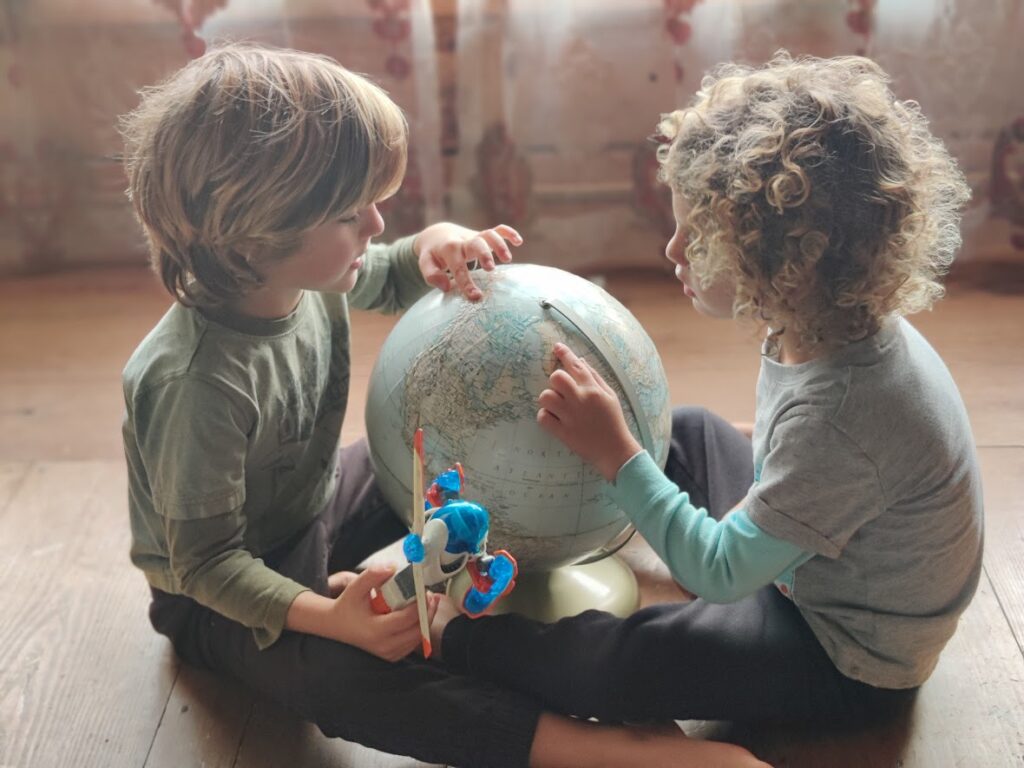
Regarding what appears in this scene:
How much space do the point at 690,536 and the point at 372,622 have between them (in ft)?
1.22

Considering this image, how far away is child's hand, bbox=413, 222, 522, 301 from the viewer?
133 cm

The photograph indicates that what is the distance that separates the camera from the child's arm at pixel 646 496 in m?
1.19

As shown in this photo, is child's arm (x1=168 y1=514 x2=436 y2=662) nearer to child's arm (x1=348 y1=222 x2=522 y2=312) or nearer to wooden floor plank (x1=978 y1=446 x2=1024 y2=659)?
child's arm (x1=348 y1=222 x2=522 y2=312)

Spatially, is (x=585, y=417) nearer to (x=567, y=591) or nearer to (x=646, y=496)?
(x=646, y=496)

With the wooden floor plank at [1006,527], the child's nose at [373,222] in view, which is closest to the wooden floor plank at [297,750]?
the child's nose at [373,222]

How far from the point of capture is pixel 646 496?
3.95 feet

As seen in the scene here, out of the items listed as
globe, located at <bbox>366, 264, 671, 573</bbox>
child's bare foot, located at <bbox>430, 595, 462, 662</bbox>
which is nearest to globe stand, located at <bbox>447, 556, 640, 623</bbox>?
child's bare foot, located at <bbox>430, 595, 462, 662</bbox>

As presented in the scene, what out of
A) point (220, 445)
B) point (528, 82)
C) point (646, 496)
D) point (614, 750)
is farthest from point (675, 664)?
point (528, 82)

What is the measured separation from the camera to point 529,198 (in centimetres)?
240

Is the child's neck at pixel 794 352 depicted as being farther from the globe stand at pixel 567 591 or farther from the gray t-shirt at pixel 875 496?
the globe stand at pixel 567 591

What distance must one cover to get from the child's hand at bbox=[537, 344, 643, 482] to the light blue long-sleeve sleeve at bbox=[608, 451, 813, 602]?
2 centimetres

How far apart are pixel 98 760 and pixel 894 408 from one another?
100 cm

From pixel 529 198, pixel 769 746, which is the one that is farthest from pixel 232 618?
pixel 529 198

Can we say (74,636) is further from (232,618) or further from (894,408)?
(894,408)
